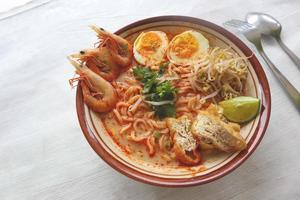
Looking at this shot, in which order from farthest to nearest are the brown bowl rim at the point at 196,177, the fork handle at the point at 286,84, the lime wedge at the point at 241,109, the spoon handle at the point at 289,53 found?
the spoon handle at the point at 289,53
the fork handle at the point at 286,84
the lime wedge at the point at 241,109
the brown bowl rim at the point at 196,177

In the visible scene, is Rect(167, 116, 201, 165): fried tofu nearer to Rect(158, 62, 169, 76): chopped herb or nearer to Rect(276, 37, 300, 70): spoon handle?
Rect(158, 62, 169, 76): chopped herb

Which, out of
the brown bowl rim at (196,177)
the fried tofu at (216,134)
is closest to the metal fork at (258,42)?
the brown bowl rim at (196,177)

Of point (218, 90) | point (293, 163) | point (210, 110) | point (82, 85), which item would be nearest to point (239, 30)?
point (218, 90)

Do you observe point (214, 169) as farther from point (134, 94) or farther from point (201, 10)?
point (201, 10)

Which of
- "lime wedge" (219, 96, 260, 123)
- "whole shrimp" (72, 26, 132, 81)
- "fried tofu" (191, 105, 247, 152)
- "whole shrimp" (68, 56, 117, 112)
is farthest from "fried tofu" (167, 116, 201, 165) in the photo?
"whole shrimp" (72, 26, 132, 81)

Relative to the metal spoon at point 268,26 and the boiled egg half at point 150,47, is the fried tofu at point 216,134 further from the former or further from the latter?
the metal spoon at point 268,26

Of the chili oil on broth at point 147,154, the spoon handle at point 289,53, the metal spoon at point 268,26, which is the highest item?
the metal spoon at point 268,26

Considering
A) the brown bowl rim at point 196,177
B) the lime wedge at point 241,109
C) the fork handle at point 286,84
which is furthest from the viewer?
the fork handle at point 286,84
